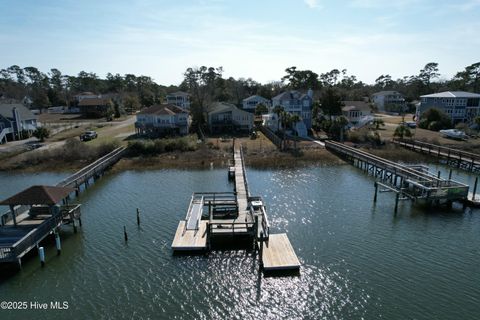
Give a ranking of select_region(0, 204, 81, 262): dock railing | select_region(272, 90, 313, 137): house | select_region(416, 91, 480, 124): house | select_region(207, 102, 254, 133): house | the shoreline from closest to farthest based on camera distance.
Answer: select_region(0, 204, 81, 262): dock railing → the shoreline → select_region(272, 90, 313, 137): house → select_region(207, 102, 254, 133): house → select_region(416, 91, 480, 124): house

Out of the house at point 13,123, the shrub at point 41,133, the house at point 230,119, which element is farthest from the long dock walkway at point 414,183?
the house at point 13,123

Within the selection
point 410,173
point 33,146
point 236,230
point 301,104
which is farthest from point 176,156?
point 410,173

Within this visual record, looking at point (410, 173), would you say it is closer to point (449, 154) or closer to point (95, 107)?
point (449, 154)

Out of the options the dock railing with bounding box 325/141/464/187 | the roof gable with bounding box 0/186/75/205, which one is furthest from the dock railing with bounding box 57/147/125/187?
the dock railing with bounding box 325/141/464/187

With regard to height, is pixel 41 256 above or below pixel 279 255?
above

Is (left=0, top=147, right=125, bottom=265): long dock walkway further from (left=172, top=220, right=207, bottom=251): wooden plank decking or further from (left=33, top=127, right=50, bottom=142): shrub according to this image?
(left=33, top=127, right=50, bottom=142): shrub

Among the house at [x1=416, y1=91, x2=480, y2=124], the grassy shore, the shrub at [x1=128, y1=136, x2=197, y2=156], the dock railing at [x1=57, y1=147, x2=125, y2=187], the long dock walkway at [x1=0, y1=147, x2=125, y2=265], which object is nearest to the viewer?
the long dock walkway at [x1=0, y1=147, x2=125, y2=265]

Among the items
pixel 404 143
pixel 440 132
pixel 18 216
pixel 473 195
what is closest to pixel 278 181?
pixel 473 195
